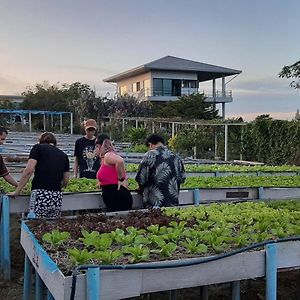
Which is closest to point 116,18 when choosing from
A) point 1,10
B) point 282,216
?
point 1,10

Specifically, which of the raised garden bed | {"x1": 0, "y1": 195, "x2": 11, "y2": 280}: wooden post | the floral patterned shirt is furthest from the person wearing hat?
the raised garden bed

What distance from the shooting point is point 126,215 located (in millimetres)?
4590

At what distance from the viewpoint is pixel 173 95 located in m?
44.4

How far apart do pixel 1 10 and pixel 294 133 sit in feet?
35.6

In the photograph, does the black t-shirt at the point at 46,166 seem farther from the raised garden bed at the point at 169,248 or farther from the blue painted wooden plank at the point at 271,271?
the blue painted wooden plank at the point at 271,271

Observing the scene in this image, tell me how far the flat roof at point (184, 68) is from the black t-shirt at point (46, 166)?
124 feet

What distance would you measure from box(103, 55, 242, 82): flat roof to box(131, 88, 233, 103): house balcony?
1.79 meters

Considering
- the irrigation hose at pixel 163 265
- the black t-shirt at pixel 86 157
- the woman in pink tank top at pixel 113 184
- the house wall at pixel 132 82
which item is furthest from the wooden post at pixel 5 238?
the house wall at pixel 132 82

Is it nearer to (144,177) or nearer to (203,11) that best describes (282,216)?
(144,177)

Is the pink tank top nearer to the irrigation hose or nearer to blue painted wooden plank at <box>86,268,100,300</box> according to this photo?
the irrigation hose

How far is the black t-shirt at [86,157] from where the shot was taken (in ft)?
22.6

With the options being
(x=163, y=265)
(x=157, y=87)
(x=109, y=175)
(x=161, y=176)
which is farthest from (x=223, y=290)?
(x=157, y=87)

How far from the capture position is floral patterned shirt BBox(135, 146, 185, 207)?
5371 millimetres

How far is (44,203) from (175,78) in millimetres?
39784
